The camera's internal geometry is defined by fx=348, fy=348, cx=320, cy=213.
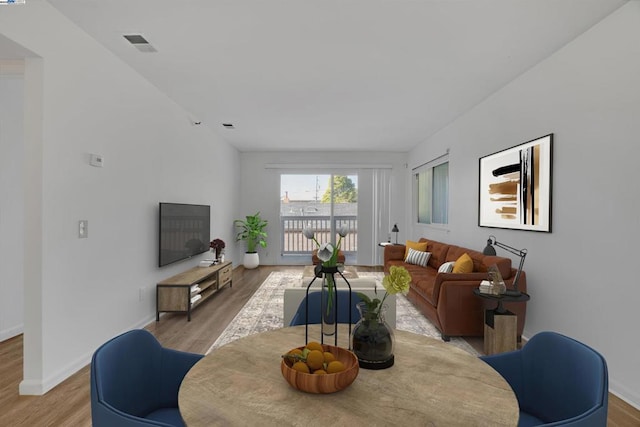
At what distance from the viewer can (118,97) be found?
3.31 m

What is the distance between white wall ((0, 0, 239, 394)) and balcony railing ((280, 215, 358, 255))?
163 inches

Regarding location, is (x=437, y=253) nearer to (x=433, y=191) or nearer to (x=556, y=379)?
(x=433, y=191)

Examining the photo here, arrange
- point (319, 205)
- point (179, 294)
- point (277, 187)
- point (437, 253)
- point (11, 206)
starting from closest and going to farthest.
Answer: point (11, 206) < point (179, 294) < point (437, 253) < point (277, 187) < point (319, 205)

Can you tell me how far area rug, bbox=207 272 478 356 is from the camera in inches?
138

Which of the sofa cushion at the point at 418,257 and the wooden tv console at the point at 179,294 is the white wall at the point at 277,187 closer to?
the sofa cushion at the point at 418,257

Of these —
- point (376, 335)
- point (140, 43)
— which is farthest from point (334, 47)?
point (376, 335)

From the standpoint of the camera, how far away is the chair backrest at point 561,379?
121 cm

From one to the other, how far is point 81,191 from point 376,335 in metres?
2.69

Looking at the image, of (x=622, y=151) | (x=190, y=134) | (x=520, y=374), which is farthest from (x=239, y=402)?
(x=190, y=134)

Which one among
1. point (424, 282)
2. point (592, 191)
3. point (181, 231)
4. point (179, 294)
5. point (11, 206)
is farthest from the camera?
point (181, 231)

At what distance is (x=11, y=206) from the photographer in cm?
355

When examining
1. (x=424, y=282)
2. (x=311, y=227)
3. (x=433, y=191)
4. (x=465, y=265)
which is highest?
(x=433, y=191)

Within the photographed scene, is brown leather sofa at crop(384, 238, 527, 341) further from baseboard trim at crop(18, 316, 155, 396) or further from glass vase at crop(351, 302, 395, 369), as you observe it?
baseboard trim at crop(18, 316, 155, 396)

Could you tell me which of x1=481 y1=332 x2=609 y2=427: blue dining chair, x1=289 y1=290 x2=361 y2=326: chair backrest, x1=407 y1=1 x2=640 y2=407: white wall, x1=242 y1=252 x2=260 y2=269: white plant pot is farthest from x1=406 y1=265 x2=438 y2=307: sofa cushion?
x1=242 y1=252 x2=260 y2=269: white plant pot
